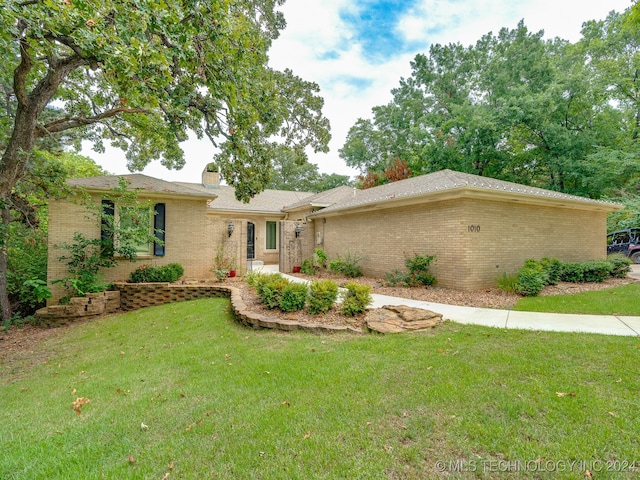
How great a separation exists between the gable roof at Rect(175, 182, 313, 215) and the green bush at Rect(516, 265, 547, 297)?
1265 centimetres

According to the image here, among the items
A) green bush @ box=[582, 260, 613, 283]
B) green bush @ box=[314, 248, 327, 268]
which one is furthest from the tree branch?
green bush @ box=[582, 260, 613, 283]

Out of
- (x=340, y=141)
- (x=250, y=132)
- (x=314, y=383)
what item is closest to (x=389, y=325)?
(x=314, y=383)

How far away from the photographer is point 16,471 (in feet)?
7.34

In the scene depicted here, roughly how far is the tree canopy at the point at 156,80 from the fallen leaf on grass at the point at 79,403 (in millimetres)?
4241

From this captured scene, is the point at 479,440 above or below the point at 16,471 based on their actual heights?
above

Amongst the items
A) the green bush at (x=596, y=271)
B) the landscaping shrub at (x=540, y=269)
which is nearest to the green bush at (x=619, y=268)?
the green bush at (x=596, y=271)

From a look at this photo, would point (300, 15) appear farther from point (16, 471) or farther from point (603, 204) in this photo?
point (603, 204)

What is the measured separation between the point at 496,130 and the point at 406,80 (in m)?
9.34

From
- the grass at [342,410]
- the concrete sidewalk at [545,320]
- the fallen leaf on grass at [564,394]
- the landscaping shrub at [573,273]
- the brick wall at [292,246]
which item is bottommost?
the grass at [342,410]

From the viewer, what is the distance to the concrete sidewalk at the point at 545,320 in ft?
15.5

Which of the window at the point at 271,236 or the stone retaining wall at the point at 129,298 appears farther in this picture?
the window at the point at 271,236

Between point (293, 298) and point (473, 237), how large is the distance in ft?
18.2

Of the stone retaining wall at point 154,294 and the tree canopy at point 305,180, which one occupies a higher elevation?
the tree canopy at point 305,180

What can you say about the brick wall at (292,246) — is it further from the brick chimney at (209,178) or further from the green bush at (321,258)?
the brick chimney at (209,178)
